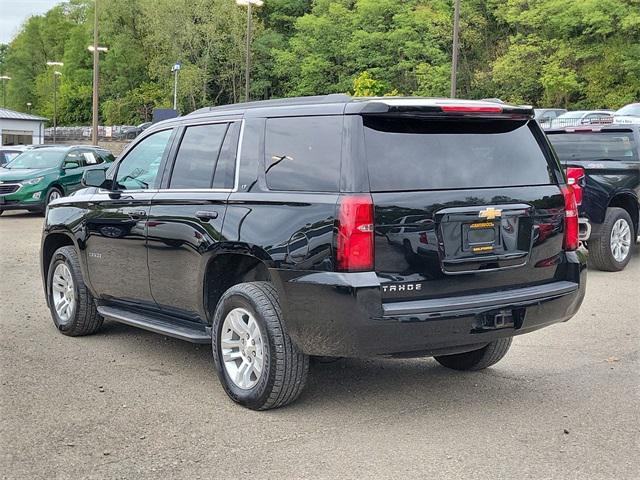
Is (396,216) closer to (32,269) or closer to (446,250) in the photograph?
(446,250)

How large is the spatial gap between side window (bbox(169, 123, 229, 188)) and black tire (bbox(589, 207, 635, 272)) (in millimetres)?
6593

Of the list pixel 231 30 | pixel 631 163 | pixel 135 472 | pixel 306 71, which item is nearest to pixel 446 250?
pixel 135 472

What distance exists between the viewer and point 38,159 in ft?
61.6

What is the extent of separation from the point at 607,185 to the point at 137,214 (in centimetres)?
690

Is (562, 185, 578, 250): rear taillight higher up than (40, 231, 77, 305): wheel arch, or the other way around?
(562, 185, 578, 250): rear taillight

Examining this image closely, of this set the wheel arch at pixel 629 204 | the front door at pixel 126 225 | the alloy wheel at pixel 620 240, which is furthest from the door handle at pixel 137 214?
the wheel arch at pixel 629 204

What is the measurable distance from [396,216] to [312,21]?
6848 cm

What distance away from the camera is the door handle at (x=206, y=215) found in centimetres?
493

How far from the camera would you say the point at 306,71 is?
69.4 meters

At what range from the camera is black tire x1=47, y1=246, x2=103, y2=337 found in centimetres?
646

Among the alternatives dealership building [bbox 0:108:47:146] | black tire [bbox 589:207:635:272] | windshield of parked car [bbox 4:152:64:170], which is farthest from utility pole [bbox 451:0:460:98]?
dealership building [bbox 0:108:47:146]

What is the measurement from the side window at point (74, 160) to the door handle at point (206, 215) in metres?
14.4

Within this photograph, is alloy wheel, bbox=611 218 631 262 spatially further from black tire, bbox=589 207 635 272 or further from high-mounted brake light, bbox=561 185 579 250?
high-mounted brake light, bbox=561 185 579 250

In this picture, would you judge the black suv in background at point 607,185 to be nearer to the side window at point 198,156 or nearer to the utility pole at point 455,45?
the side window at point 198,156
